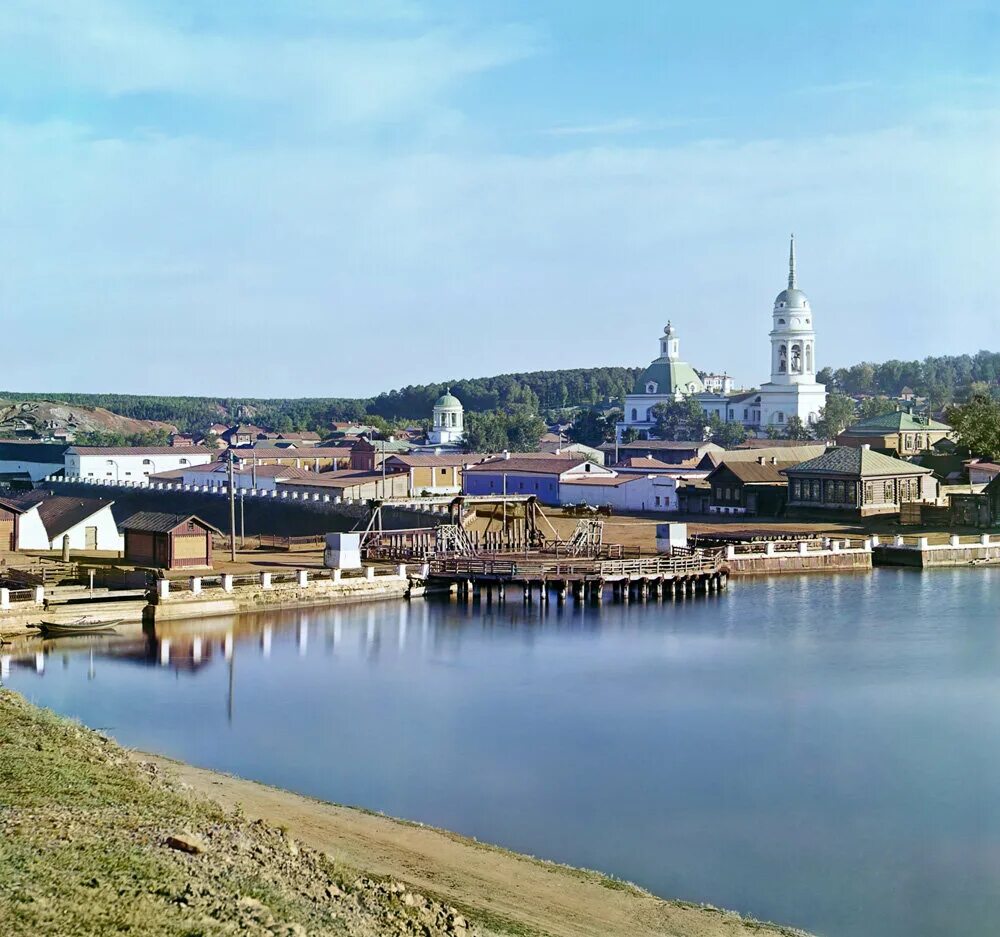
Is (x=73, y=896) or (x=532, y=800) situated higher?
(x=73, y=896)

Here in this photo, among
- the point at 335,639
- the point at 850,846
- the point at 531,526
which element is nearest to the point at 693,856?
the point at 850,846

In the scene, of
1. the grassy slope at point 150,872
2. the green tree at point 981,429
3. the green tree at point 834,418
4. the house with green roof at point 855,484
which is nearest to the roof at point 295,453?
the house with green roof at point 855,484

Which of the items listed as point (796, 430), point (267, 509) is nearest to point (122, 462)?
point (267, 509)

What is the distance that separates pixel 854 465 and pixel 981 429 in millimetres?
18726

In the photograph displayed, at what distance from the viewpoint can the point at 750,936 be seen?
61.3 ft

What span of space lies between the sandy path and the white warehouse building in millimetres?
91498

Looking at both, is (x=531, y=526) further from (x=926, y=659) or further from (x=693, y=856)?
(x=693, y=856)

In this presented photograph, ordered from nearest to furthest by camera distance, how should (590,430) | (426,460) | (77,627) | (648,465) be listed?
(77,627)
(426,460)
(648,465)
(590,430)

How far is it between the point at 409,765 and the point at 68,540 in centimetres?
3587

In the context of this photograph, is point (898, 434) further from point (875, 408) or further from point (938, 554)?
point (875, 408)

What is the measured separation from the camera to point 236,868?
16.5 meters

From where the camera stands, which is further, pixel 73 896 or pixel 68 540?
pixel 68 540

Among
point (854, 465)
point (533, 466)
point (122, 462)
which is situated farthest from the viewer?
point (122, 462)

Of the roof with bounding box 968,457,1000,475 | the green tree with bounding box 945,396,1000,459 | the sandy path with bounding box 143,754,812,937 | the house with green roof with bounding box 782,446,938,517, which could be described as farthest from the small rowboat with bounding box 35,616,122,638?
the green tree with bounding box 945,396,1000,459
